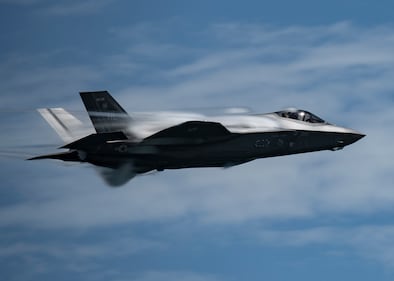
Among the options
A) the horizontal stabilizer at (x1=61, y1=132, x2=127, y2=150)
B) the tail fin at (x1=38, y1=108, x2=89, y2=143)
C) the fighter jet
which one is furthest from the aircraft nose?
the tail fin at (x1=38, y1=108, x2=89, y2=143)

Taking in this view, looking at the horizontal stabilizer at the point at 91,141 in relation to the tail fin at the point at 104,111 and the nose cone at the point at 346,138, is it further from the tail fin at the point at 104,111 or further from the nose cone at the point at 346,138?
the nose cone at the point at 346,138

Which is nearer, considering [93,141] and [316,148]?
[93,141]

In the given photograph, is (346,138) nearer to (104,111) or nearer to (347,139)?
(347,139)

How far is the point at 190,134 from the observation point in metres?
69.3

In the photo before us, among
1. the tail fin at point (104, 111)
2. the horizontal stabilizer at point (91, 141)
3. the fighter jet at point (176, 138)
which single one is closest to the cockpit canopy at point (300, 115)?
the fighter jet at point (176, 138)

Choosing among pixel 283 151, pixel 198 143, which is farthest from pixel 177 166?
pixel 283 151

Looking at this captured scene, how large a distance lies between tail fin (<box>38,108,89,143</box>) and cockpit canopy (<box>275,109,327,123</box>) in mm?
13079

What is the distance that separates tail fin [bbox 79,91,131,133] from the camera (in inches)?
2805

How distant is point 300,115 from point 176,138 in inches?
361

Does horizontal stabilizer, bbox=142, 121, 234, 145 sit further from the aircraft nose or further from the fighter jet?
the aircraft nose

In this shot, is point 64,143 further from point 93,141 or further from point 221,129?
point 221,129

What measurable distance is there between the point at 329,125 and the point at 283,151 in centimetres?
413

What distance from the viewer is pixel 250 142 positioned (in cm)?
7038

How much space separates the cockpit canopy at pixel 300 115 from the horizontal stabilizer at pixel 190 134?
16.6ft
